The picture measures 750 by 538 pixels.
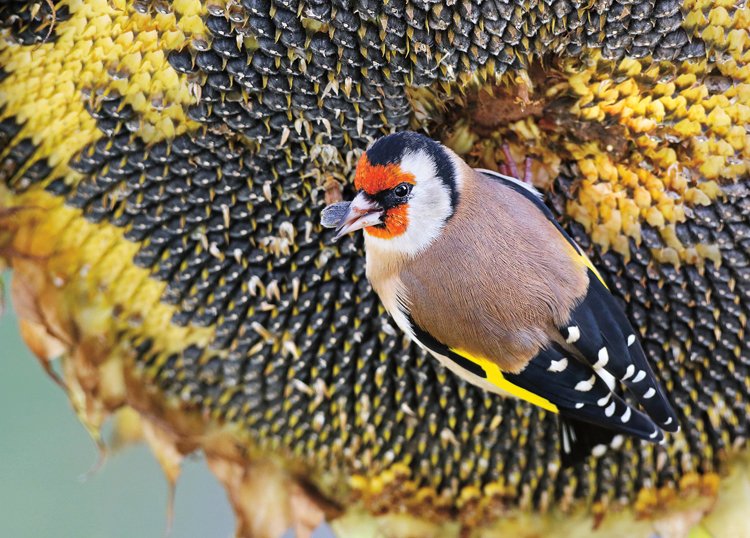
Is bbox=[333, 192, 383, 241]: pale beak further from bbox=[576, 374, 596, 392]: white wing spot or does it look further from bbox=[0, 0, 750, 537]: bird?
bbox=[576, 374, 596, 392]: white wing spot

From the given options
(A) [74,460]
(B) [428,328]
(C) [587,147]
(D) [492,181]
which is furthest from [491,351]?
(A) [74,460]

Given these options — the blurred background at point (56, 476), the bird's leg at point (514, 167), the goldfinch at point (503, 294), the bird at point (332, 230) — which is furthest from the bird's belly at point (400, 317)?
the blurred background at point (56, 476)

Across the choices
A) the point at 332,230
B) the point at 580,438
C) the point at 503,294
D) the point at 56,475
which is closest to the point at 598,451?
the point at 580,438

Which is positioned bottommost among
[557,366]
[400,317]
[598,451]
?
[598,451]

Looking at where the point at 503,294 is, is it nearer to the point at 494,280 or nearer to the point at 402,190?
the point at 494,280

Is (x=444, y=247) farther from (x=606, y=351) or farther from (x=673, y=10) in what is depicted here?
(x=673, y=10)

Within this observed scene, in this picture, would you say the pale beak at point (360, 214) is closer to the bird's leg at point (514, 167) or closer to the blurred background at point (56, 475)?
the bird's leg at point (514, 167)

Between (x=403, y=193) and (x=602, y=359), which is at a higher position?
(x=403, y=193)
